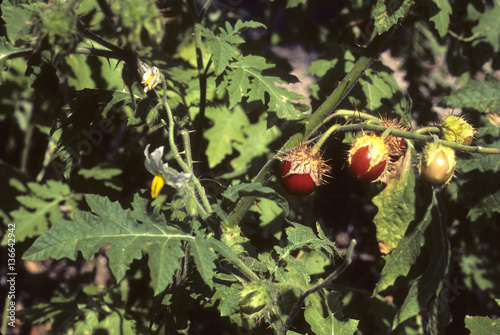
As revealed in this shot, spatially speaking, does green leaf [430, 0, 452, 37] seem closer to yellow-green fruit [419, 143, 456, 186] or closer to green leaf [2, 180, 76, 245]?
yellow-green fruit [419, 143, 456, 186]

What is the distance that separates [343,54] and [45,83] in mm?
1515

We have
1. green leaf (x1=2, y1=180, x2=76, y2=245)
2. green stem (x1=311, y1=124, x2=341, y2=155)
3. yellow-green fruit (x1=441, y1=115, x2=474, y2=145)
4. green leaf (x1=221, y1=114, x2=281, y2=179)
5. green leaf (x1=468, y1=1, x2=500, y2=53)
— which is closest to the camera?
green stem (x1=311, y1=124, x2=341, y2=155)

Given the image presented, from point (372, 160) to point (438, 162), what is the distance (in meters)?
0.22

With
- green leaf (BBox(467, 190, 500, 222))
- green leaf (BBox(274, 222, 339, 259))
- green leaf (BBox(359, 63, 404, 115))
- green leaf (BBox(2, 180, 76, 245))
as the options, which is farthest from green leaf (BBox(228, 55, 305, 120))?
green leaf (BBox(2, 180, 76, 245))

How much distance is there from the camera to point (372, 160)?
5.57 ft

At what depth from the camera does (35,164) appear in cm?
350

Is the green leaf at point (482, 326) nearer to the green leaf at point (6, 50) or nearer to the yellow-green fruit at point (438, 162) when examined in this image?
the yellow-green fruit at point (438, 162)

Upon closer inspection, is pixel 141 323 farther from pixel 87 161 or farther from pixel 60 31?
pixel 60 31

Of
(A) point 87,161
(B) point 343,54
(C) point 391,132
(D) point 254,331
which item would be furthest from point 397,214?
(A) point 87,161

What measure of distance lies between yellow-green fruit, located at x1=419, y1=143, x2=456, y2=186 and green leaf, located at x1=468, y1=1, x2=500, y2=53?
4.74 ft

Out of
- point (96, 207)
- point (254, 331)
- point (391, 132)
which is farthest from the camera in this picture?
point (254, 331)

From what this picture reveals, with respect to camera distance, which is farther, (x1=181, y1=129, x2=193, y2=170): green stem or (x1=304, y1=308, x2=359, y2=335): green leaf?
(x1=304, y1=308, x2=359, y2=335): green leaf

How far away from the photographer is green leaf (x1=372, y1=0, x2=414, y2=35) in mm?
1674

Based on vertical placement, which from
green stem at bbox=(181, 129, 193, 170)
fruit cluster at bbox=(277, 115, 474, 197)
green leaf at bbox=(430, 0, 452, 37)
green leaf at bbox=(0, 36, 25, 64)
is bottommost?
fruit cluster at bbox=(277, 115, 474, 197)
